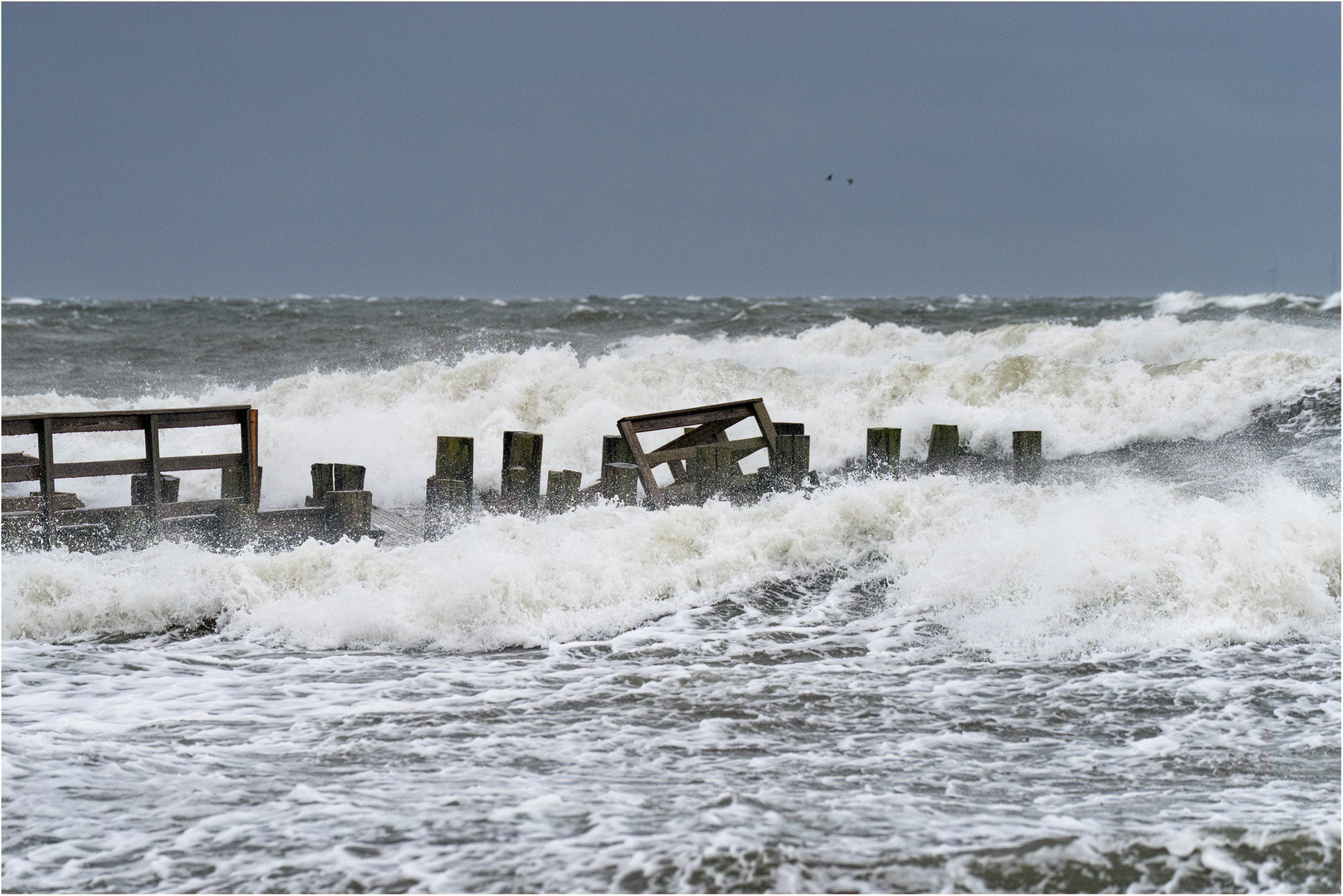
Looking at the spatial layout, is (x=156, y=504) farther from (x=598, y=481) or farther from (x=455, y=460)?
(x=598, y=481)

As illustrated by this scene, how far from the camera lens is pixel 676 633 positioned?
7.50 meters

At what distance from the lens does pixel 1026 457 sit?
11625 millimetres

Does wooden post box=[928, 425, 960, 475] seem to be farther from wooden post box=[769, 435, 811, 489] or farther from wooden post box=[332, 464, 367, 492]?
wooden post box=[332, 464, 367, 492]

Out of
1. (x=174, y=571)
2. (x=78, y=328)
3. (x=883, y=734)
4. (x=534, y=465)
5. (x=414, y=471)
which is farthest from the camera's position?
(x=78, y=328)

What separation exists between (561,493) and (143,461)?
3543mm

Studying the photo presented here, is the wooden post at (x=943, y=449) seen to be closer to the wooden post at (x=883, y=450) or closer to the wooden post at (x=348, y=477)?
the wooden post at (x=883, y=450)

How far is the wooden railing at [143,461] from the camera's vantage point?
8.50 metres

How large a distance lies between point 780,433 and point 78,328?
31572mm

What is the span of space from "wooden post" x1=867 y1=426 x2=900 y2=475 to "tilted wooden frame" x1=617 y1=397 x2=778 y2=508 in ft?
3.89

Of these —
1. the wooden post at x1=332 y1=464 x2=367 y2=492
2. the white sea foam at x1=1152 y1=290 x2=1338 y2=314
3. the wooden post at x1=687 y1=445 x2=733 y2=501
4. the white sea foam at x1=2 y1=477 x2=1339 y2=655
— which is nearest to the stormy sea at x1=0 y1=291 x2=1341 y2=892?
the white sea foam at x1=2 y1=477 x2=1339 y2=655

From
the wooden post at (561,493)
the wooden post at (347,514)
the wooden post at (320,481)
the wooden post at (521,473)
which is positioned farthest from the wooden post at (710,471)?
the wooden post at (320,481)

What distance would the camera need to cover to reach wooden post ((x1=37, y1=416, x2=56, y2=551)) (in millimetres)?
Result: 8484

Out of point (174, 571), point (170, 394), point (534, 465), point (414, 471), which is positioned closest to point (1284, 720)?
point (534, 465)

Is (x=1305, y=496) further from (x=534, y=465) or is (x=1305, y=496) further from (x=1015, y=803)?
(x=534, y=465)
